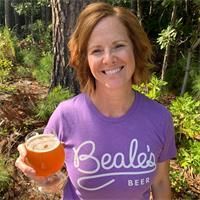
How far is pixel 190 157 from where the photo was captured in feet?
10.4

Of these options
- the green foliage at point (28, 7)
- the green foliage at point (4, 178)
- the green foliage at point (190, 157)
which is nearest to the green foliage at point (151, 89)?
the green foliage at point (190, 157)

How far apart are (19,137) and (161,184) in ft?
6.40

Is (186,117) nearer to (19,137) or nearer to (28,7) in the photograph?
(19,137)

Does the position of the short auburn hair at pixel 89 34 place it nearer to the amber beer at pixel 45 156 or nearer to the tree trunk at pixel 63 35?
the amber beer at pixel 45 156

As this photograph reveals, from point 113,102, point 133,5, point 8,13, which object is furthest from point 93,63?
point 8,13

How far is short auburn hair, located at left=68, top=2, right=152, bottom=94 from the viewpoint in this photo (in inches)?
67.2

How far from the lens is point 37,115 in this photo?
Result: 381 centimetres

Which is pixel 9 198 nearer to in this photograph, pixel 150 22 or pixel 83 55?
pixel 83 55

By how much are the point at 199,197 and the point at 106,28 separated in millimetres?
1963

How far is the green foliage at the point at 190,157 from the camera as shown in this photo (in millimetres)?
3127

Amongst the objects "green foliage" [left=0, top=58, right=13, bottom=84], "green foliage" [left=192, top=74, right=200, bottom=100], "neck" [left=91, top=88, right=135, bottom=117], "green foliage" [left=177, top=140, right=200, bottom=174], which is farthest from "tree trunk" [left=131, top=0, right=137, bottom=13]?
"neck" [left=91, top=88, right=135, bottom=117]

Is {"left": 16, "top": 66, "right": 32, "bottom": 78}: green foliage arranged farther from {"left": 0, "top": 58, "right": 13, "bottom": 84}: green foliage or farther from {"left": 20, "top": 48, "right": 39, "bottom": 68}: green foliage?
{"left": 20, "top": 48, "right": 39, "bottom": 68}: green foliage

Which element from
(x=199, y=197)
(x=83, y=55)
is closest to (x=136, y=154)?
(x=83, y=55)

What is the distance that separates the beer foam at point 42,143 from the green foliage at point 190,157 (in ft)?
5.81
